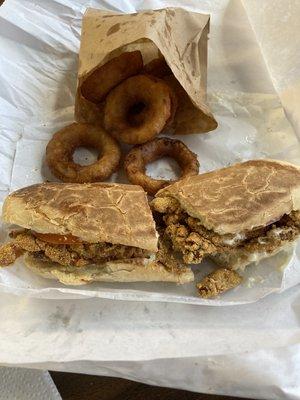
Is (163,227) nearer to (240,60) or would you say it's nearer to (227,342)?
(227,342)

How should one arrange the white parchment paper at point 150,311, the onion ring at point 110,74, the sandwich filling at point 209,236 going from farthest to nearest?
the onion ring at point 110,74, the sandwich filling at point 209,236, the white parchment paper at point 150,311

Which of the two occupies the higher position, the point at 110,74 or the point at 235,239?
the point at 110,74

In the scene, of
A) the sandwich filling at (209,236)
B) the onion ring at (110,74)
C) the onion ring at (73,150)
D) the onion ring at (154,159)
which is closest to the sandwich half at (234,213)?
the sandwich filling at (209,236)

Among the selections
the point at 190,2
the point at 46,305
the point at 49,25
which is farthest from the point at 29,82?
the point at 46,305

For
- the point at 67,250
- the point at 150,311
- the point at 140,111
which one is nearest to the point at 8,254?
the point at 67,250

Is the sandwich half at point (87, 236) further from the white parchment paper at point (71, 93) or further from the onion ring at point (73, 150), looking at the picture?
the white parchment paper at point (71, 93)

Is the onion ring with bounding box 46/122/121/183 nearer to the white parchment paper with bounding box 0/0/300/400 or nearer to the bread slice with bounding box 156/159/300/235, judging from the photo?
the white parchment paper with bounding box 0/0/300/400

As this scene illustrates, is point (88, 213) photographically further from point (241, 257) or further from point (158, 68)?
point (158, 68)
